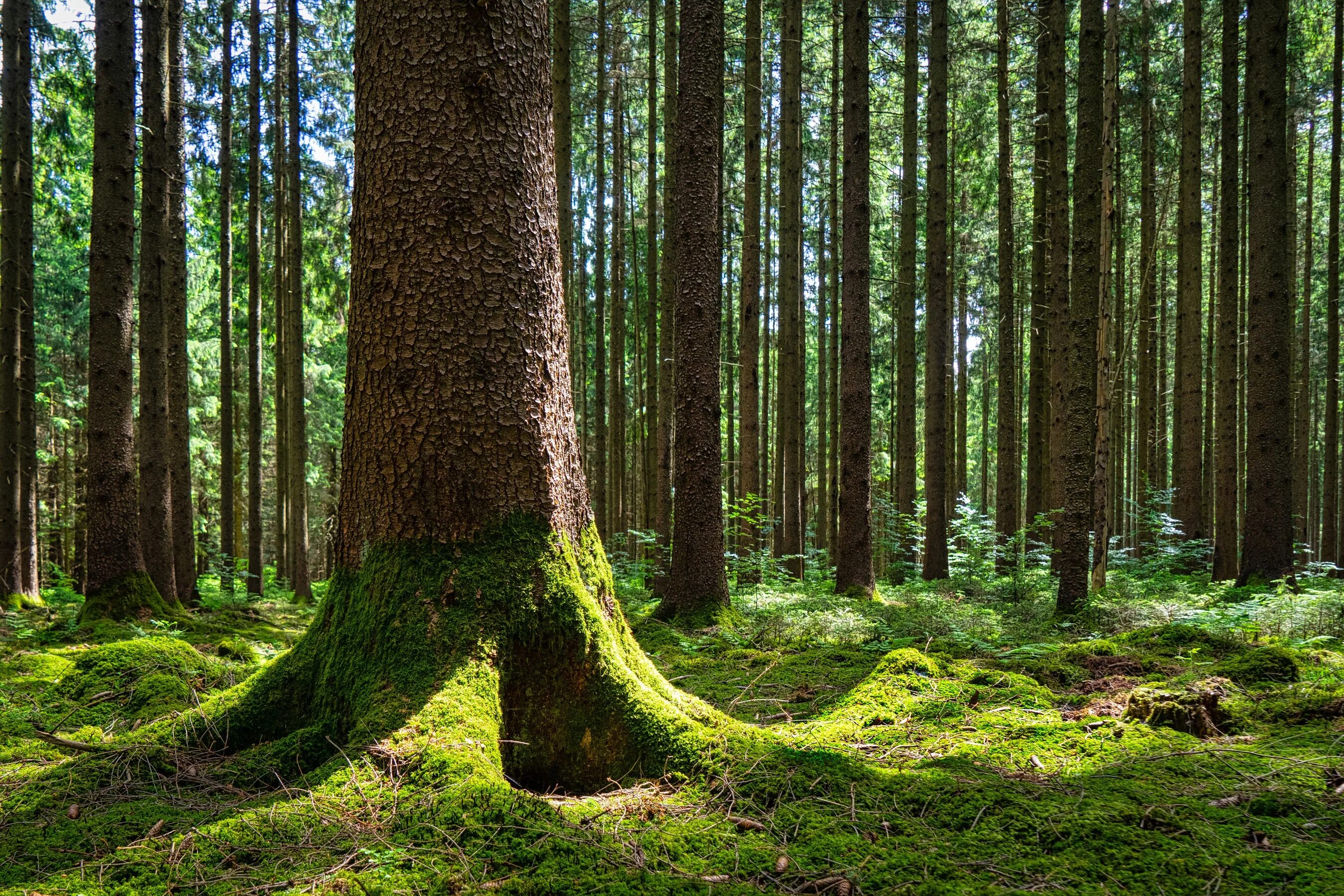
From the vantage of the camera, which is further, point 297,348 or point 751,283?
point 297,348

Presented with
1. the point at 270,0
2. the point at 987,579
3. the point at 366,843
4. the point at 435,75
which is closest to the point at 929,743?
the point at 366,843

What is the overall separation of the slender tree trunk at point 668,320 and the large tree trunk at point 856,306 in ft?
7.98

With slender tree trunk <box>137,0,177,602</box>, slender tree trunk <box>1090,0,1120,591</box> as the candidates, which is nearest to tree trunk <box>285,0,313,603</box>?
slender tree trunk <box>137,0,177,602</box>

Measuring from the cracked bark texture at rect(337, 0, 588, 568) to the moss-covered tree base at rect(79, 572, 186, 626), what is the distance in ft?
20.3

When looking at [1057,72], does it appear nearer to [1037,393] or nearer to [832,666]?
[1037,393]

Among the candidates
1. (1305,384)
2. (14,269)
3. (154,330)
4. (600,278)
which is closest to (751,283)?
(600,278)

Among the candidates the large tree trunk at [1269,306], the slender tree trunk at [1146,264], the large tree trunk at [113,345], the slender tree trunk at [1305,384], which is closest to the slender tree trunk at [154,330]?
the large tree trunk at [113,345]

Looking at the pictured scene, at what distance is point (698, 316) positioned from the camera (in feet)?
24.9

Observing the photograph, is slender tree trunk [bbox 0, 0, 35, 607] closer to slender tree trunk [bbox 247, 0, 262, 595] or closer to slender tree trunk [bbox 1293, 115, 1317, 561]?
slender tree trunk [bbox 247, 0, 262, 595]

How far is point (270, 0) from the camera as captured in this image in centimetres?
1411

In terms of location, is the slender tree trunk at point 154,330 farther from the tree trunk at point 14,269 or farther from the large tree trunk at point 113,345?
the tree trunk at point 14,269

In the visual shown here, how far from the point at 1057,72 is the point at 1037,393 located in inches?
259

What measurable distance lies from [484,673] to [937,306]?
12047 mm

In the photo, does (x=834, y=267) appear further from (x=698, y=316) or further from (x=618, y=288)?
(x=698, y=316)
